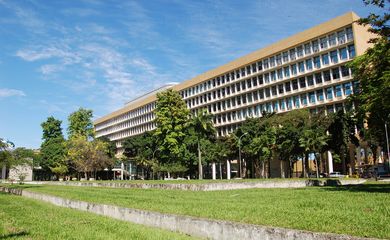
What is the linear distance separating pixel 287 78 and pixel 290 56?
4312 millimetres

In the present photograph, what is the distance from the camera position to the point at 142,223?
37.4 feet

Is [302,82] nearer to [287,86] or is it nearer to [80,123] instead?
[287,86]

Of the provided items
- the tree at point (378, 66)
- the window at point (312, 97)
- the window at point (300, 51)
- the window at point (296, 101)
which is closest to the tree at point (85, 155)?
the window at point (296, 101)

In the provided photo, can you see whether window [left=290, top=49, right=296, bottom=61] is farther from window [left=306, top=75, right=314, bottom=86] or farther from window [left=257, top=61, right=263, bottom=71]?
window [left=257, top=61, right=263, bottom=71]

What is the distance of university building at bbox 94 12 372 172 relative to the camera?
59.2 m

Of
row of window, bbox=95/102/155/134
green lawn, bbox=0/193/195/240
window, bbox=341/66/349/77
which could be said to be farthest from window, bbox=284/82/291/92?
green lawn, bbox=0/193/195/240

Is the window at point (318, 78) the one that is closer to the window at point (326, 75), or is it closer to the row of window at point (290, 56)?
the window at point (326, 75)

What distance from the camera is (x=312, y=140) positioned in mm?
49688

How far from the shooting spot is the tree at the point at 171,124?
60.8 metres

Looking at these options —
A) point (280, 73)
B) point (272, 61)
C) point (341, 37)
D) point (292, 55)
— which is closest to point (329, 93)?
point (341, 37)

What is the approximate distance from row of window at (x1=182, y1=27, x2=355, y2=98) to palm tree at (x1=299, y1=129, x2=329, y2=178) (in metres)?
17.0

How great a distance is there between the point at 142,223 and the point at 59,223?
2.75 metres

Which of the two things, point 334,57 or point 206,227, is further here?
point 334,57

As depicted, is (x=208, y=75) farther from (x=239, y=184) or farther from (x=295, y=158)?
(x=239, y=184)
